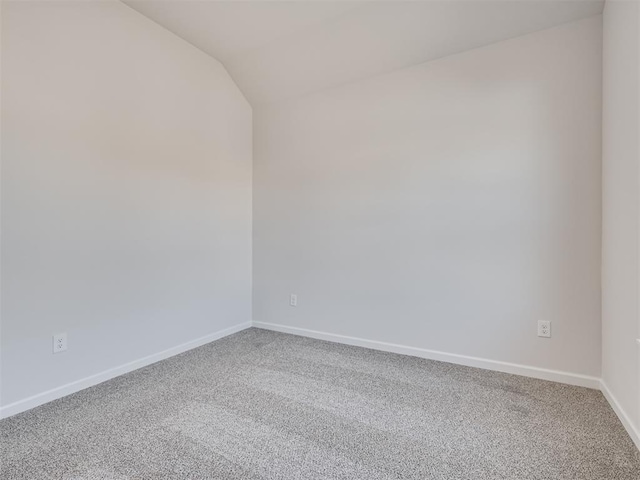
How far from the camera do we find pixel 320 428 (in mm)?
1699

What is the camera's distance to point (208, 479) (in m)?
1.34

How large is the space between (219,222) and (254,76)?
143 centimetres

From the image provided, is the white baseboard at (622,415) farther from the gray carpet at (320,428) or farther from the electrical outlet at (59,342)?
the electrical outlet at (59,342)

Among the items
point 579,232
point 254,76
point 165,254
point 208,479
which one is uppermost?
point 254,76

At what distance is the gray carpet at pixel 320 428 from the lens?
1.40 meters

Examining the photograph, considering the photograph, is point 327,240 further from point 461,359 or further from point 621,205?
point 621,205

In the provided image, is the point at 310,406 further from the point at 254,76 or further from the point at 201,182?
the point at 254,76

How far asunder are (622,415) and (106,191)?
3.31 metres

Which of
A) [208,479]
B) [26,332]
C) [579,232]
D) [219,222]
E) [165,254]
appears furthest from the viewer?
[219,222]

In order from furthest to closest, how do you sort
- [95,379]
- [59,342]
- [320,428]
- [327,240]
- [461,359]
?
[327,240], [461,359], [95,379], [59,342], [320,428]

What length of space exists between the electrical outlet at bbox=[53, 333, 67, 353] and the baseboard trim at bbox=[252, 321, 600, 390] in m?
1.78

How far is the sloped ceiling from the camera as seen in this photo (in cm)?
220

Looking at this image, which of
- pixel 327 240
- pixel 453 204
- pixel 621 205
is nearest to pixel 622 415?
pixel 621 205

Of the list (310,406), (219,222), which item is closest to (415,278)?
(310,406)
